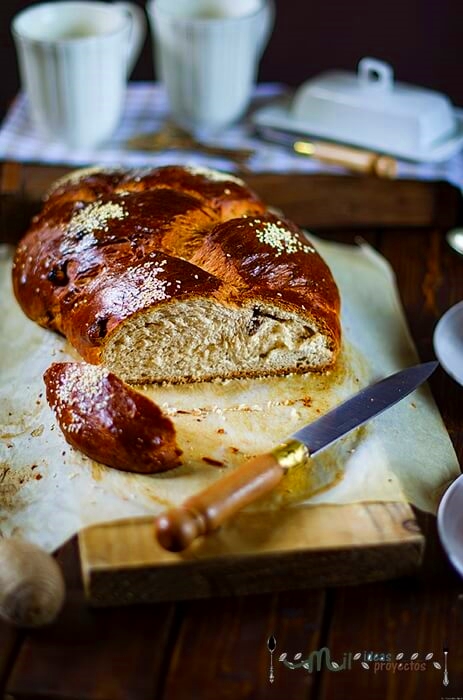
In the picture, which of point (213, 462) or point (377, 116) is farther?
point (377, 116)

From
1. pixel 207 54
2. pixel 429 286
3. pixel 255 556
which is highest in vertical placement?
pixel 207 54

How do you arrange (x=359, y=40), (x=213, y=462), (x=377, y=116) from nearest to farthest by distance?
(x=213, y=462)
(x=377, y=116)
(x=359, y=40)

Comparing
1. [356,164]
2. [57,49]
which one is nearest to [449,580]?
[356,164]

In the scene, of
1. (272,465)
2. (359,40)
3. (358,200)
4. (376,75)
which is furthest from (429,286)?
(359,40)

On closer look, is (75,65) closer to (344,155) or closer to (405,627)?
(344,155)

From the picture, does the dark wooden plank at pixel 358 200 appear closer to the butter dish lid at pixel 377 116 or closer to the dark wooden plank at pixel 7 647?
the butter dish lid at pixel 377 116

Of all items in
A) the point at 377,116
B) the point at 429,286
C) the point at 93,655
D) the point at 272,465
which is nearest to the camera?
the point at 93,655
